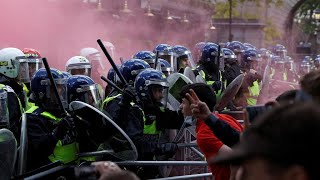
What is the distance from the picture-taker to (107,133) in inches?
210

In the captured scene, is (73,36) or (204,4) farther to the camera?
(204,4)

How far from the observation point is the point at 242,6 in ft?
147

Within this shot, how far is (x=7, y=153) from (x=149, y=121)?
2.05 m

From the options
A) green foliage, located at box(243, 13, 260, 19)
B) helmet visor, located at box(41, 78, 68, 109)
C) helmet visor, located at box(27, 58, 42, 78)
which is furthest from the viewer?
green foliage, located at box(243, 13, 260, 19)

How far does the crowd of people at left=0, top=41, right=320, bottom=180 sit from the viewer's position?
1.66 m

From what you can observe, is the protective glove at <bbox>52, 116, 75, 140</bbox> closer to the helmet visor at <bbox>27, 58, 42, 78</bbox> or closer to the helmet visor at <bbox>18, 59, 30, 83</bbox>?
the helmet visor at <bbox>18, 59, 30, 83</bbox>

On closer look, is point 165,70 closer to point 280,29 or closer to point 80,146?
point 80,146

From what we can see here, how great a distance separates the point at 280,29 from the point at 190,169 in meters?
43.5

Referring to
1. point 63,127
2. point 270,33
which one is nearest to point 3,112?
point 63,127

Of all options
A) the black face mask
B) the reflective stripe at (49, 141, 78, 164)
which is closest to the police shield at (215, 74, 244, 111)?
the reflective stripe at (49, 141, 78, 164)

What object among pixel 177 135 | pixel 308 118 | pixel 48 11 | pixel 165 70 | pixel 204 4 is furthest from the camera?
pixel 204 4

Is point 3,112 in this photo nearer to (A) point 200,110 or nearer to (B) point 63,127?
(B) point 63,127

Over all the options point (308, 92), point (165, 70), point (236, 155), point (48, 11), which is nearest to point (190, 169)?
point (165, 70)

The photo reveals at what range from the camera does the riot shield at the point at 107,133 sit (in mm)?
5207
